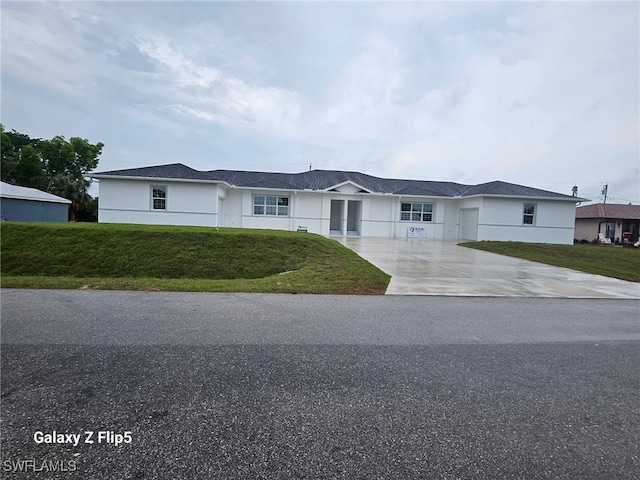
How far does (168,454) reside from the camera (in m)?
2.28

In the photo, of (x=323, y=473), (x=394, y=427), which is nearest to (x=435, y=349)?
(x=394, y=427)

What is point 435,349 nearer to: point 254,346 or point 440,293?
point 254,346

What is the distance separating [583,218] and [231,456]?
45773 mm

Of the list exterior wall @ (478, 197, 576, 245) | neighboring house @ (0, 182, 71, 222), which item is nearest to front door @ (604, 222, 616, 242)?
exterior wall @ (478, 197, 576, 245)

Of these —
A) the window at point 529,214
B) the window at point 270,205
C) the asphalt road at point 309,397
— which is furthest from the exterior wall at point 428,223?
the asphalt road at point 309,397

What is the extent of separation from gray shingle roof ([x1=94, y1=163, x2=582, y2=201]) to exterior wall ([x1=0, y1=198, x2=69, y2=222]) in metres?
7.09

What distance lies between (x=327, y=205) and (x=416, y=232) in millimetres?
7265

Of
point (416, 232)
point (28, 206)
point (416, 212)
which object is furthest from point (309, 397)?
point (28, 206)

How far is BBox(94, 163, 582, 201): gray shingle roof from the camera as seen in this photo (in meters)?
22.5

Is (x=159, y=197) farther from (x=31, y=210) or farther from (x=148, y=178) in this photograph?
(x=31, y=210)

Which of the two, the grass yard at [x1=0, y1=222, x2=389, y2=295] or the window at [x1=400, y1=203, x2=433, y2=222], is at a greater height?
the window at [x1=400, y1=203, x2=433, y2=222]

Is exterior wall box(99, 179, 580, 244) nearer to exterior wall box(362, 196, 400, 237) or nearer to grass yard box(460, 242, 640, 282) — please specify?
exterior wall box(362, 196, 400, 237)

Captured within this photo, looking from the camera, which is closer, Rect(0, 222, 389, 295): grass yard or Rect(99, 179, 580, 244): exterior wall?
Rect(0, 222, 389, 295): grass yard

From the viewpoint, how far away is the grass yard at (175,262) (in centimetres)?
806
